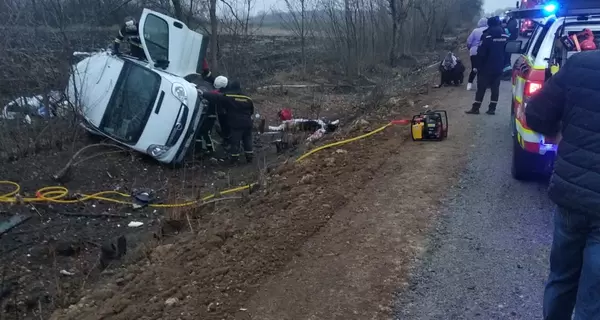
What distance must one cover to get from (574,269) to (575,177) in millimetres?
538

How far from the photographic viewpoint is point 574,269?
2992mm

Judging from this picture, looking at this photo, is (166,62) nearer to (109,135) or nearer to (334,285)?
(109,135)

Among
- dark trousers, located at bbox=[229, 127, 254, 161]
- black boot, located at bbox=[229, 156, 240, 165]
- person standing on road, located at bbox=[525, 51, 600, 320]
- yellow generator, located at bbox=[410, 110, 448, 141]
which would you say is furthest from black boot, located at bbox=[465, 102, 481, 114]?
person standing on road, located at bbox=[525, 51, 600, 320]

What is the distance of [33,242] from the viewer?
250 inches

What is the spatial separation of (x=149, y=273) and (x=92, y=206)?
3.38 metres

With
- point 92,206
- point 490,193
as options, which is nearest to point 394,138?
point 490,193

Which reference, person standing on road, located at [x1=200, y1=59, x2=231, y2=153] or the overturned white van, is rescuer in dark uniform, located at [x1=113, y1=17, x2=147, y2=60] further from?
person standing on road, located at [x1=200, y1=59, x2=231, y2=153]

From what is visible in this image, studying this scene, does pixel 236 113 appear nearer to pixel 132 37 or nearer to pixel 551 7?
pixel 132 37

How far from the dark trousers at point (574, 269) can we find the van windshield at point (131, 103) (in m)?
7.10

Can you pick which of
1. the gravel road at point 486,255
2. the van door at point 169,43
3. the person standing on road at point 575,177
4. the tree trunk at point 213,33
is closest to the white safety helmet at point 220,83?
the van door at point 169,43

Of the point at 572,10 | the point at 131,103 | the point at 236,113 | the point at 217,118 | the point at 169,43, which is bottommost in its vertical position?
the point at 217,118

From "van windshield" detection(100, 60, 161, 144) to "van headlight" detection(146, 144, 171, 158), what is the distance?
0.30 m

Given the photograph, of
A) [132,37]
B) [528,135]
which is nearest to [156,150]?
[132,37]

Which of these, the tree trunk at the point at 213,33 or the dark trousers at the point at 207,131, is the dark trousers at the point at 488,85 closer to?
the dark trousers at the point at 207,131
